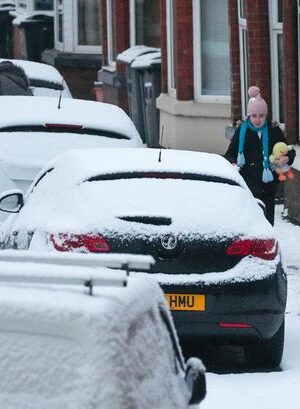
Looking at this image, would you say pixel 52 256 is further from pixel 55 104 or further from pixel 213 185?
pixel 55 104

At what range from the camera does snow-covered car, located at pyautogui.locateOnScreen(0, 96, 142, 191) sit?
1262cm

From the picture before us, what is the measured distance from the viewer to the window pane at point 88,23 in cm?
3500

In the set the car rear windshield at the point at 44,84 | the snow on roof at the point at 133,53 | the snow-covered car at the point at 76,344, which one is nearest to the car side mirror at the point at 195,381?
the snow-covered car at the point at 76,344

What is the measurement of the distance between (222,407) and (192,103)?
47.4ft

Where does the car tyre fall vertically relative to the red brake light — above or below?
below

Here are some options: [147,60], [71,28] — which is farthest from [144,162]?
[71,28]

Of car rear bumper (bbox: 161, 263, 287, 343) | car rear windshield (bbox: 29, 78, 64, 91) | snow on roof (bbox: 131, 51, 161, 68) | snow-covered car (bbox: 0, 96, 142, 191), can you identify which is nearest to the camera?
car rear bumper (bbox: 161, 263, 287, 343)

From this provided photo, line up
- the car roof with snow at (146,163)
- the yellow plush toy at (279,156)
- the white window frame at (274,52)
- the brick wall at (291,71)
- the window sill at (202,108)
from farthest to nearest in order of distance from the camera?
the window sill at (202,108) < the white window frame at (274,52) < the brick wall at (291,71) < the yellow plush toy at (279,156) < the car roof with snow at (146,163)

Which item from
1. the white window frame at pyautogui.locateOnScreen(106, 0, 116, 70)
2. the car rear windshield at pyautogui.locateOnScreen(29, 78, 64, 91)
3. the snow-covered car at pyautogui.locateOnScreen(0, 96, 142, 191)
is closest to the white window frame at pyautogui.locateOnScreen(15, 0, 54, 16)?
the white window frame at pyautogui.locateOnScreen(106, 0, 116, 70)

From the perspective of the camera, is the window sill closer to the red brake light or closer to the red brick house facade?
the red brick house facade

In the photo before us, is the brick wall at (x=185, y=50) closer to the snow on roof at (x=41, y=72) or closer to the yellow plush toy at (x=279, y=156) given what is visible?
the snow on roof at (x=41, y=72)

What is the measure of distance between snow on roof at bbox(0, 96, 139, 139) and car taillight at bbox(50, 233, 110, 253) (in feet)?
12.4

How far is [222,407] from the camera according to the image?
323 inches

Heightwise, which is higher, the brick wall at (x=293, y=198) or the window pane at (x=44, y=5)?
the window pane at (x=44, y=5)
